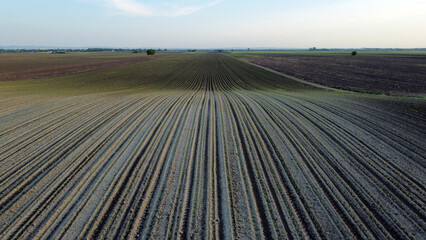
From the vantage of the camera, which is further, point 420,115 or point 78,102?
point 78,102

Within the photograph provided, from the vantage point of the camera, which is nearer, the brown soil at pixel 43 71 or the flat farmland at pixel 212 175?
the flat farmland at pixel 212 175

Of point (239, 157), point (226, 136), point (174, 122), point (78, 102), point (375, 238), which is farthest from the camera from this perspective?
point (78, 102)

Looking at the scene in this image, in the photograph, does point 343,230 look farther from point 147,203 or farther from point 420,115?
point 420,115

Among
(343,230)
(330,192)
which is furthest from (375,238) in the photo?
(330,192)

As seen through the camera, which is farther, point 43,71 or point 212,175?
point 43,71

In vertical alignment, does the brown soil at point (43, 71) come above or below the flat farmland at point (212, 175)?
above

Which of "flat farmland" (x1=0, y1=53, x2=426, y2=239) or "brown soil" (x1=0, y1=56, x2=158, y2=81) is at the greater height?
"brown soil" (x1=0, y1=56, x2=158, y2=81)

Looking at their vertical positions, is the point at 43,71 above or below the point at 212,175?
above

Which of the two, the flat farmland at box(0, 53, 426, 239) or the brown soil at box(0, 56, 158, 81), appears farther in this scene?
the brown soil at box(0, 56, 158, 81)
